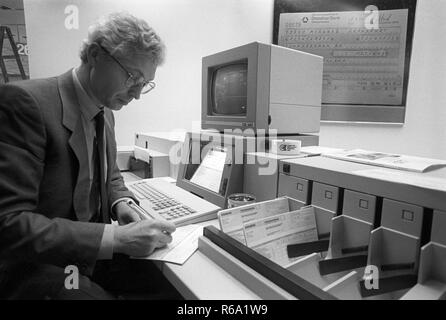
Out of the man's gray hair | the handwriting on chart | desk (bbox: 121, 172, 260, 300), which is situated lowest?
desk (bbox: 121, 172, 260, 300)

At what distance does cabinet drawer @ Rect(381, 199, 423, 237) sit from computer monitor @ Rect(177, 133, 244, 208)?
54cm

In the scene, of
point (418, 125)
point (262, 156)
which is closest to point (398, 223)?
point (262, 156)

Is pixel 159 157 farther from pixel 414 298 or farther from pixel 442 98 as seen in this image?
pixel 442 98

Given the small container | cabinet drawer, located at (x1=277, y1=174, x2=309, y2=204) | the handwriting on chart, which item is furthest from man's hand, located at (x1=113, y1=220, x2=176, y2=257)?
the handwriting on chart

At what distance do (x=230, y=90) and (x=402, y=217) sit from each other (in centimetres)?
89

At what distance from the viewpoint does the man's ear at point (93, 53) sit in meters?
0.85

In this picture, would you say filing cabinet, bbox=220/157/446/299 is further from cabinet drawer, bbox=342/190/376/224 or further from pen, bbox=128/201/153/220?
pen, bbox=128/201/153/220

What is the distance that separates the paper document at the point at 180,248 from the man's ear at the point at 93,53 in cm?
57

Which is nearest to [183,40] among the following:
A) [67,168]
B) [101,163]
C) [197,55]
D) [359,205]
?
[197,55]

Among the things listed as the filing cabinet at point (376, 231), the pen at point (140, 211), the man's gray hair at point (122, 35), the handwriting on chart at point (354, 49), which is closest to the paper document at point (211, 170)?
the pen at point (140, 211)

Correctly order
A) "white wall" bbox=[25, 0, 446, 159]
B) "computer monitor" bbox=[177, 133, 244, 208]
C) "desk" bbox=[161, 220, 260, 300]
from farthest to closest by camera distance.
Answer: "white wall" bbox=[25, 0, 446, 159] → "computer monitor" bbox=[177, 133, 244, 208] → "desk" bbox=[161, 220, 260, 300]

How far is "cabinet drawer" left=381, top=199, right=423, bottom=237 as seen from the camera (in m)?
0.64

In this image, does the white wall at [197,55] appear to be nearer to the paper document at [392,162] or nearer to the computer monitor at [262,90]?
the computer monitor at [262,90]

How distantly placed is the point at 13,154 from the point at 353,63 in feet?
7.39
